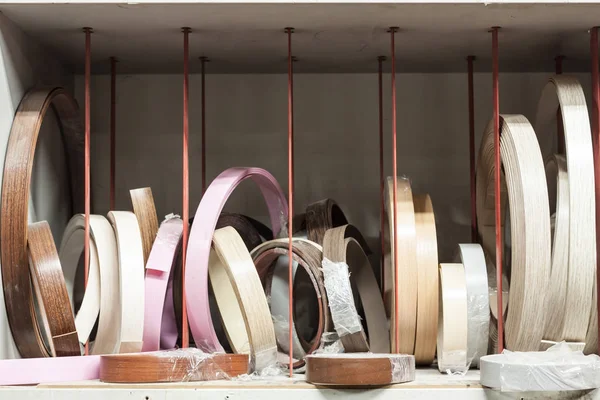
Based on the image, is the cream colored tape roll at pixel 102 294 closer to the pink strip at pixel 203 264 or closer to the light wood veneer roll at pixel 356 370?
the pink strip at pixel 203 264

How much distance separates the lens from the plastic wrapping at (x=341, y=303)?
2771 millimetres

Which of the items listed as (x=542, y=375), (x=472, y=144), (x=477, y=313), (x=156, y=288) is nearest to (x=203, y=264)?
(x=156, y=288)

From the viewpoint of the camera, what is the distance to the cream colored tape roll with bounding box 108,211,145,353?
2.70 m

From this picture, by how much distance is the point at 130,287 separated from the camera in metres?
2.72

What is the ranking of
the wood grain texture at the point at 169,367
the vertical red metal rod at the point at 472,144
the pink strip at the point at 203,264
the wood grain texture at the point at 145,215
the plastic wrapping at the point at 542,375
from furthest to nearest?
the vertical red metal rod at the point at 472,144, the wood grain texture at the point at 145,215, the pink strip at the point at 203,264, the wood grain texture at the point at 169,367, the plastic wrapping at the point at 542,375

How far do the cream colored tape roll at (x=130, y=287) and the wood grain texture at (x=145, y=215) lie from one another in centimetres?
13

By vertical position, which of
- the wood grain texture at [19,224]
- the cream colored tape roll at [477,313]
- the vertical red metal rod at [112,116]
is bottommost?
the cream colored tape roll at [477,313]

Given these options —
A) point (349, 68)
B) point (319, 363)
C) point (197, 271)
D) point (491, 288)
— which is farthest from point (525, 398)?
point (349, 68)

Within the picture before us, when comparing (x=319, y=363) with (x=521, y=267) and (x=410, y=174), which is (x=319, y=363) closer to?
(x=521, y=267)

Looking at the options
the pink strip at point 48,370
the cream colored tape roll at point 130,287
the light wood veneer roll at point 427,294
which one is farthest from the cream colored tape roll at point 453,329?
the pink strip at point 48,370

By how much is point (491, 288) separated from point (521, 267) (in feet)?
1.73

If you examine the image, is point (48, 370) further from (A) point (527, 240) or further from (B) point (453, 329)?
(A) point (527, 240)

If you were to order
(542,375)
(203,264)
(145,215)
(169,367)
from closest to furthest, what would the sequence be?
1. (542,375)
2. (169,367)
3. (203,264)
4. (145,215)

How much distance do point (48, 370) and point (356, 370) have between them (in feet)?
2.94
